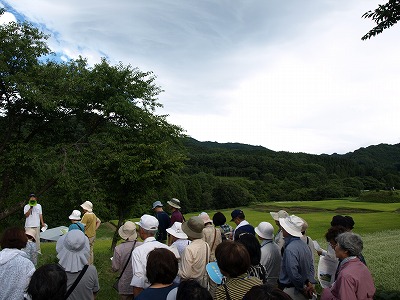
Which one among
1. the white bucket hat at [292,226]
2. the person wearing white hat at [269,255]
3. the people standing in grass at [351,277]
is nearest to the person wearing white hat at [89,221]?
the person wearing white hat at [269,255]

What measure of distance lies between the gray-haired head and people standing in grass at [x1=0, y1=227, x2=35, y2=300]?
4154mm

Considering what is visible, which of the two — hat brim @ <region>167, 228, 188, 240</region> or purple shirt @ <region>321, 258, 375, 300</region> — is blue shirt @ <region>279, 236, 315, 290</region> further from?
hat brim @ <region>167, 228, 188, 240</region>

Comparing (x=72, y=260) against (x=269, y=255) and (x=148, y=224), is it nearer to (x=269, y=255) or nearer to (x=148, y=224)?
(x=148, y=224)

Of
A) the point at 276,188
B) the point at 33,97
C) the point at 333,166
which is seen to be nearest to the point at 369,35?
the point at 33,97

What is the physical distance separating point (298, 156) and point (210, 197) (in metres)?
108

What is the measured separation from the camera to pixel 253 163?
15175cm

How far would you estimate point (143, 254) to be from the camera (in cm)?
495

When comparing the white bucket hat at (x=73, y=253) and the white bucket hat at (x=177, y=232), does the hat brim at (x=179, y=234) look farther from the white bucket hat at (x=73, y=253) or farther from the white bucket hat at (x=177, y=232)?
the white bucket hat at (x=73, y=253)

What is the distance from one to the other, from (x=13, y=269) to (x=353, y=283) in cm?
430

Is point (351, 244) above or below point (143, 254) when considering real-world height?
above

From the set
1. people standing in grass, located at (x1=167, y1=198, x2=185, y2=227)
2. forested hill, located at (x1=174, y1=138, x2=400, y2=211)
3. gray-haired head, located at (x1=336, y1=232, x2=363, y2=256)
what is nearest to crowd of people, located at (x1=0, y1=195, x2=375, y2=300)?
gray-haired head, located at (x1=336, y1=232, x2=363, y2=256)

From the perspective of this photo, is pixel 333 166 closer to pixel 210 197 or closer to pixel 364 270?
pixel 210 197

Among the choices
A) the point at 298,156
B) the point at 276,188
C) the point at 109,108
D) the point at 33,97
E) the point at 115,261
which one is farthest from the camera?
the point at 298,156

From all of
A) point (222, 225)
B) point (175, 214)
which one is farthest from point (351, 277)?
point (175, 214)
